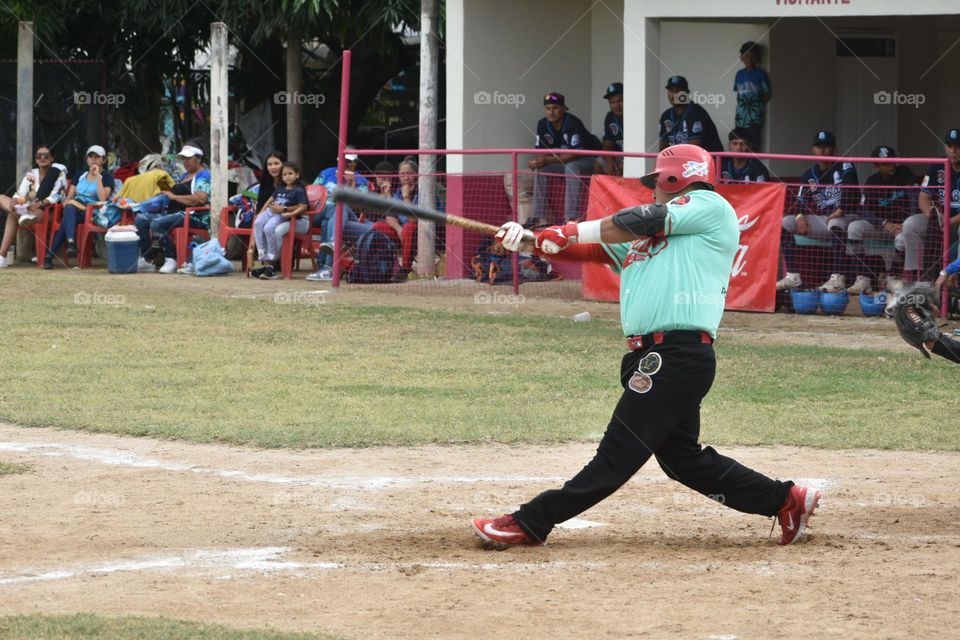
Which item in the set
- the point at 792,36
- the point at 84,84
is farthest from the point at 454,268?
the point at 84,84

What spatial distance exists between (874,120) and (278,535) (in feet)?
48.7

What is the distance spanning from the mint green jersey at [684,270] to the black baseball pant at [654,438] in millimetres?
93

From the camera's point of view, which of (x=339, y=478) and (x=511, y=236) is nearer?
(x=511, y=236)

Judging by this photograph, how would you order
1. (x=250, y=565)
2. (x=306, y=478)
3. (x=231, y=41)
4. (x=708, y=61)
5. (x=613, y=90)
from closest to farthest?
(x=250, y=565), (x=306, y=478), (x=613, y=90), (x=708, y=61), (x=231, y=41)

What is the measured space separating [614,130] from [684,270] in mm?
12502

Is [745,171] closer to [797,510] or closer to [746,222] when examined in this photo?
[746,222]

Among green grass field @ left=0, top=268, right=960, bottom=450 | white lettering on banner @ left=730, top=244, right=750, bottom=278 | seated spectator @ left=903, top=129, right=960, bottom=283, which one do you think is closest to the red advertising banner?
white lettering on banner @ left=730, top=244, right=750, bottom=278

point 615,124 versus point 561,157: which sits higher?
point 615,124

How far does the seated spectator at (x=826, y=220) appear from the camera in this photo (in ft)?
50.2

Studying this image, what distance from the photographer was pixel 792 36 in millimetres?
19062

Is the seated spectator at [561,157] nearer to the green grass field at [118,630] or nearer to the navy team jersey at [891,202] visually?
the navy team jersey at [891,202]

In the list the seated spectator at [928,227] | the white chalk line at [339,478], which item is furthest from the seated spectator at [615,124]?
the white chalk line at [339,478]

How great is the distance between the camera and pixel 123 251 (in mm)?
19719

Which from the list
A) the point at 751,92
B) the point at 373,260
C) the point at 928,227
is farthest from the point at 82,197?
the point at 928,227
